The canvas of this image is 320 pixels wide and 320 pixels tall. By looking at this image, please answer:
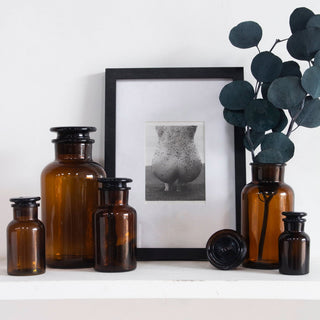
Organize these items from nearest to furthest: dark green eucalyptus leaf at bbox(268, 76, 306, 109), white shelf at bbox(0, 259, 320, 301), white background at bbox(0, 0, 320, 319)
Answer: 1. white shelf at bbox(0, 259, 320, 301)
2. dark green eucalyptus leaf at bbox(268, 76, 306, 109)
3. white background at bbox(0, 0, 320, 319)

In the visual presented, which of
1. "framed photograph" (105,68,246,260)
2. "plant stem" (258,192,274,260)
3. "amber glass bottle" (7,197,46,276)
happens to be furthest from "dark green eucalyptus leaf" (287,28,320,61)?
"amber glass bottle" (7,197,46,276)

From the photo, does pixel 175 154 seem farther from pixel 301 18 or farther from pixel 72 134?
pixel 301 18

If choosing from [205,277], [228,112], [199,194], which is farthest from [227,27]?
[205,277]

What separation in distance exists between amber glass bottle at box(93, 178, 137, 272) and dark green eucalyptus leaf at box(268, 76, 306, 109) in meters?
0.27

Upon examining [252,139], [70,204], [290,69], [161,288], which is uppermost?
[290,69]

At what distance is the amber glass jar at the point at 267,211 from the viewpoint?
0.80 m

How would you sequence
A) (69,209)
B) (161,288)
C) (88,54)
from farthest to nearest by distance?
1. (88,54)
2. (69,209)
3. (161,288)

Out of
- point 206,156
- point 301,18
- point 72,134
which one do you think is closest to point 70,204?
point 72,134

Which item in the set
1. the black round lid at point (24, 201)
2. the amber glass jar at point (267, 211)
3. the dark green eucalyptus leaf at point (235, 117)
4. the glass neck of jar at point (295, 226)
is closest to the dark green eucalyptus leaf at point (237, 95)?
the dark green eucalyptus leaf at point (235, 117)

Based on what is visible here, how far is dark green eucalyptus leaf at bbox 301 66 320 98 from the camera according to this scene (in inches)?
31.3

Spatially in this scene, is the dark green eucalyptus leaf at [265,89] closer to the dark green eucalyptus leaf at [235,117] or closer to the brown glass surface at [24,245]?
the dark green eucalyptus leaf at [235,117]

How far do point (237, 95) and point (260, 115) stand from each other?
0.17ft

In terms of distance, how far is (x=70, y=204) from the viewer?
82 centimetres

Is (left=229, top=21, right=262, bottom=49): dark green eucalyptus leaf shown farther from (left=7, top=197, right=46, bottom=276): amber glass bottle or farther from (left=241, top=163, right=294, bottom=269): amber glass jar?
(left=7, top=197, right=46, bottom=276): amber glass bottle
